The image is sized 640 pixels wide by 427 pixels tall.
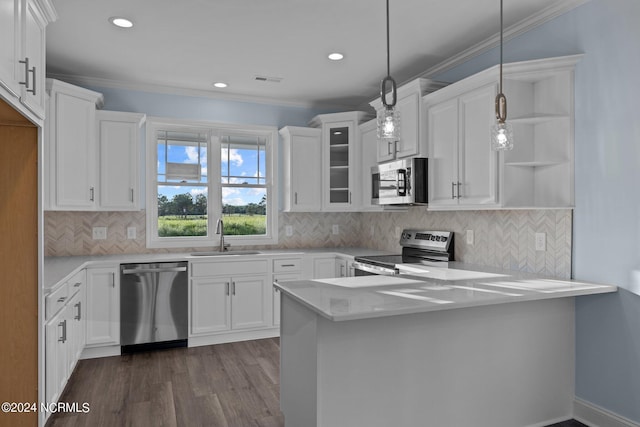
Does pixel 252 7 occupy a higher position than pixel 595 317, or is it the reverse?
pixel 252 7

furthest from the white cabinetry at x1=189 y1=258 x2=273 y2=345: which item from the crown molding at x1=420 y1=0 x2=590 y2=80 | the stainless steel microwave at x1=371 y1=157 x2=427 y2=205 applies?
the crown molding at x1=420 y1=0 x2=590 y2=80

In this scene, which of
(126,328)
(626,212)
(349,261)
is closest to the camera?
(626,212)

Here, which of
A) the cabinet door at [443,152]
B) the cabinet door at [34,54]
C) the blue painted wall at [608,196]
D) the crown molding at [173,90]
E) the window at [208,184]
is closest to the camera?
the cabinet door at [34,54]

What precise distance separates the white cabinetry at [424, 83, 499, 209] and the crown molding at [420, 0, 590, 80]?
52cm

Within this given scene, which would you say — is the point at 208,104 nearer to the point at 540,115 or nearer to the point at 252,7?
the point at 252,7

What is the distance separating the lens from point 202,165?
188 inches

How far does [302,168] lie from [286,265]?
1141mm

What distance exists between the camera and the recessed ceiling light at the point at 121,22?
296 centimetres

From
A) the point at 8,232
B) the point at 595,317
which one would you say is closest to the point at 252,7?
the point at 8,232

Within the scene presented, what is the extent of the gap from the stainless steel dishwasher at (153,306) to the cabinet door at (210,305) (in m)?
0.09

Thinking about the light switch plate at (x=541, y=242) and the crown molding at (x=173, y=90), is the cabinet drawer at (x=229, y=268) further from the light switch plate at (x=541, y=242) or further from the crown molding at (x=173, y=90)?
the light switch plate at (x=541, y=242)

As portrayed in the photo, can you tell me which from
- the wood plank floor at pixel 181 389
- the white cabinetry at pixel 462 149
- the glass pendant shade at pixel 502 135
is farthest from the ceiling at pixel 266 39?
the wood plank floor at pixel 181 389

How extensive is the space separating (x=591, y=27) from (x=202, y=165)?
12.3 feet

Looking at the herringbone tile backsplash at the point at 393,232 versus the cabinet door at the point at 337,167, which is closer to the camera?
the herringbone tile backsplash at the point at 393,232
